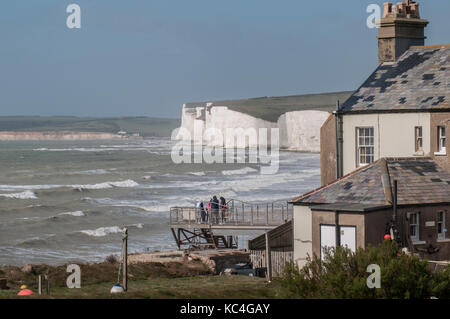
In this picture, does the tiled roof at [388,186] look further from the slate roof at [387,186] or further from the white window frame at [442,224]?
the white window frame at [442,224]

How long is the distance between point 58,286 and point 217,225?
9592 millimetres

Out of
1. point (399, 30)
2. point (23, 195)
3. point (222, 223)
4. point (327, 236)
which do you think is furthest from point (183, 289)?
point (23, 195)

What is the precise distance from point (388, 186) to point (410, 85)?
537 centimetres

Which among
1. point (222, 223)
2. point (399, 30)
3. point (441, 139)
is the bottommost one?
point (222, 223)

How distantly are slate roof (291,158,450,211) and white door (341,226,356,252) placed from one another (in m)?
0.69

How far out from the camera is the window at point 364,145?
28703 millimetres

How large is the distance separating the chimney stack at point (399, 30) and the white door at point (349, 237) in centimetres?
934

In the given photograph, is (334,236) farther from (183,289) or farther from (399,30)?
(399,30)

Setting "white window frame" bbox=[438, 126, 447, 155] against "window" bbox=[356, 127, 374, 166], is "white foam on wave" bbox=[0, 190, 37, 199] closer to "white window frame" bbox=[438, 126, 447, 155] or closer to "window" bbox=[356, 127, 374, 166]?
"window" bbox=[356, 127, 374, 166]

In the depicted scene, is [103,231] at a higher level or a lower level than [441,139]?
lower

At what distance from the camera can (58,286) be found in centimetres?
2419

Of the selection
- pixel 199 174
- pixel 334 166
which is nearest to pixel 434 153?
pixel 334 166

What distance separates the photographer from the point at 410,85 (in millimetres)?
28766

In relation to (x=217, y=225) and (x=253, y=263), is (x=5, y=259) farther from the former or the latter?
(x=253, y=263)
